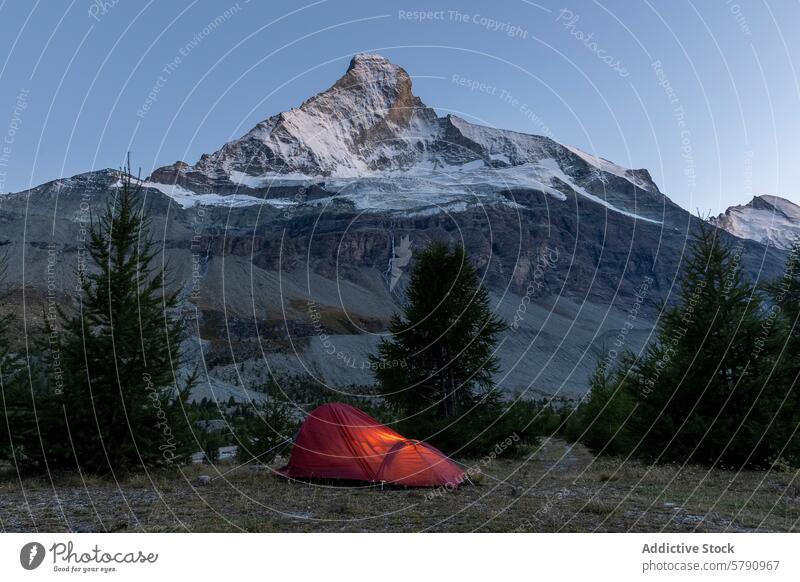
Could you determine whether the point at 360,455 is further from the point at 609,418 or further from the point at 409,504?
the point at 609,418

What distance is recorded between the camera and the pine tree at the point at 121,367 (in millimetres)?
16297

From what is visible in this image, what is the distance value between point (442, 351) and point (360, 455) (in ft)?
33.4

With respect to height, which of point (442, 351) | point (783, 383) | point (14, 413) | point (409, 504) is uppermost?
point (783, 383)

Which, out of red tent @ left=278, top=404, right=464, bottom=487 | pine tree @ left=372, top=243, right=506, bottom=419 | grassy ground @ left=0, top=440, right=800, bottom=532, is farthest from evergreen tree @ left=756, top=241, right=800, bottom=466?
pine tree @ left=372, top=243, right=506, bottom=419

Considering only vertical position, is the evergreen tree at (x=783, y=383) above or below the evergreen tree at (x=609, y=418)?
above

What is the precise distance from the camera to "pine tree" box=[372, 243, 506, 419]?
2541 centimetres

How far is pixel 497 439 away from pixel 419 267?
8.00 meters

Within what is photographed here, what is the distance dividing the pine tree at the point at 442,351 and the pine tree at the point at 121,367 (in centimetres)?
1014

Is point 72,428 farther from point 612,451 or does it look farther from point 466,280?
point 612,451

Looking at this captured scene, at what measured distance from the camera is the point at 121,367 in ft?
54.5

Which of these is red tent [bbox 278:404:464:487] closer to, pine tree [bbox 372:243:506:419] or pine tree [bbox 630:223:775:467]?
pine tree [bbox 630:223:775:467]

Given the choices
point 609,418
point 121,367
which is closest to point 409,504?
point 121,367

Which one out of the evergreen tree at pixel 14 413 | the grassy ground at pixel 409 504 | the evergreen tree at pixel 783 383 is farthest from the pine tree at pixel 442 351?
the evergreen tree at pixel 14 413

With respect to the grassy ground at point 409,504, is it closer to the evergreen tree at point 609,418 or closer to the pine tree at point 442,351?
the evergreen tree at point 609,418
